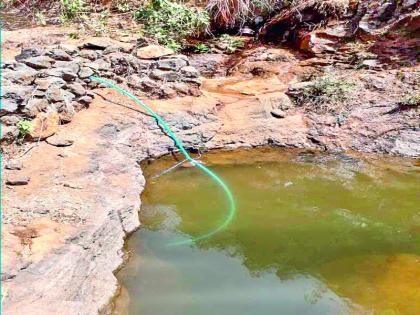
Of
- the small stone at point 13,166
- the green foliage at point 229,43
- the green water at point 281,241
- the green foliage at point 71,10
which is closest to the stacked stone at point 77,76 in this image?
the small stone at point 13,166

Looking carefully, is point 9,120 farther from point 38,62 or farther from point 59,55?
point 59,55

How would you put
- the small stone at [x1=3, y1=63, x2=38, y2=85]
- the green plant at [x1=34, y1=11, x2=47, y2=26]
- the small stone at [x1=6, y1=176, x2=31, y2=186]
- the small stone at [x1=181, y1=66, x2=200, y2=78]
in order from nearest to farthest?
the small stone at [x1=6, y1=176, x2=31, y2=186] → the small stone at [x1=3, y1=63, x2=38, y2=85] → the small stone at [x1=181, y1=66, x2=200, y2=78] → the green plant at [x1=34, y1=11, x2=47, y2=26]

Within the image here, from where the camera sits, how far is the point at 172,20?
711 centimetres

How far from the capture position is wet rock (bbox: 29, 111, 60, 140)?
4.01 metres

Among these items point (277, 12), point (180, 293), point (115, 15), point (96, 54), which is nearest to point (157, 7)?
point (115, 15)

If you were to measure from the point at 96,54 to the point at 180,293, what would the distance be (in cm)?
334

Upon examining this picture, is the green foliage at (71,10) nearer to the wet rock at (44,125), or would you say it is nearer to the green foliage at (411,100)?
the wet rock at (44,125)

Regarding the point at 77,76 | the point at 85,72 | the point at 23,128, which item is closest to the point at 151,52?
the point at 85,72

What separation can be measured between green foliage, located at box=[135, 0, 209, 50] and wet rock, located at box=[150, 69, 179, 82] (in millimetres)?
1618

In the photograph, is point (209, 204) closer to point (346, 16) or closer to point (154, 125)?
point (154, 125)

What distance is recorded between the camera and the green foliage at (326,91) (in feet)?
17.5

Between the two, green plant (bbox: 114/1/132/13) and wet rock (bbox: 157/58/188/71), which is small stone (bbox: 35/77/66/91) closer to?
wet rock (bbox: 157/58/188/71)

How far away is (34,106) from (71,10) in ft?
12.1

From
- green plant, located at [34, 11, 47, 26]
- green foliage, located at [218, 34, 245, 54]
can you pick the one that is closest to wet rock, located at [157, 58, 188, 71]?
green foliage, located at [218, 34, 245, 54]
